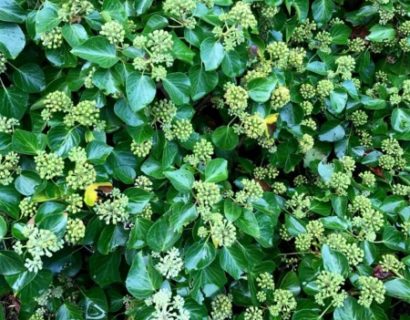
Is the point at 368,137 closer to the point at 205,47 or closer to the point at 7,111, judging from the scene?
the point at 205,47

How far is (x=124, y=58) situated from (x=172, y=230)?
24.0 inches

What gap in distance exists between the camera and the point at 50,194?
5.26 ft

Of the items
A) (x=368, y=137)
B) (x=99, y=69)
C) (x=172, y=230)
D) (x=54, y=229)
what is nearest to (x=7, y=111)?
(x=99, y=69)

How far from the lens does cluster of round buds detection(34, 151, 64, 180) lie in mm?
1588

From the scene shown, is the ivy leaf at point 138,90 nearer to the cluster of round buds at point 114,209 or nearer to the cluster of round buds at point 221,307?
the cluster of round buds at point 114,209

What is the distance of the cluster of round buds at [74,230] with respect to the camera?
1.58m

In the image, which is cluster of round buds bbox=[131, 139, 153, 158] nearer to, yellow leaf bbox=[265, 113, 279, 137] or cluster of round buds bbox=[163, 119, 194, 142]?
cluster of round buds bbox=[163, 119, 194, 142]

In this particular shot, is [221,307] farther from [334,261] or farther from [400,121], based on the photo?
[400,121]

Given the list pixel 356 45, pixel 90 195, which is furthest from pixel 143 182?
pixel 356 45

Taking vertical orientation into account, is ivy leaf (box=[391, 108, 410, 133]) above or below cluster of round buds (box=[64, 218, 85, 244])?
below

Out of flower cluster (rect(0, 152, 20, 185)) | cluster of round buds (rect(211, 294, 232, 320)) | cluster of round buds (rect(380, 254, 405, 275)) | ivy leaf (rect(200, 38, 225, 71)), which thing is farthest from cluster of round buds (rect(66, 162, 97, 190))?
cluster of round buds (rect(380, 254, 405, 275))

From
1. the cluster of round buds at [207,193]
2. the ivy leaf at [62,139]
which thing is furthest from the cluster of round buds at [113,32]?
the cluster of round buds at [207,193]

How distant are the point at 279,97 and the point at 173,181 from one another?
0.58m

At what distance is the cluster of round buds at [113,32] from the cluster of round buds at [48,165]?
1.40 feet
